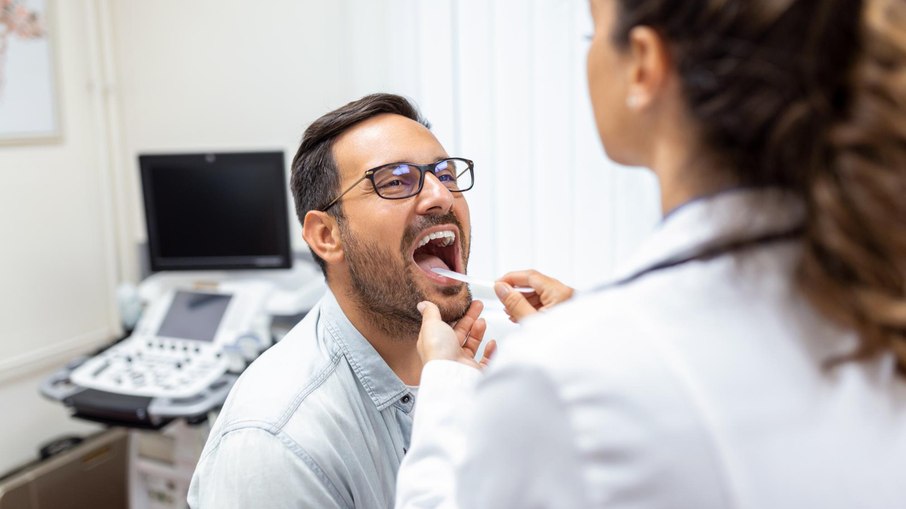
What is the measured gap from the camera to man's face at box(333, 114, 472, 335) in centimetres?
130

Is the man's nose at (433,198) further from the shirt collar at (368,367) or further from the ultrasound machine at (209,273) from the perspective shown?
the ultrasound machine at (209,273)

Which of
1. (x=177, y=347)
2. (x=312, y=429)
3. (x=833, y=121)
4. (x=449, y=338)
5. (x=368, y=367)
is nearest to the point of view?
(x=833, y=121)

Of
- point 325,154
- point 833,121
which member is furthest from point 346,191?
point 833,121

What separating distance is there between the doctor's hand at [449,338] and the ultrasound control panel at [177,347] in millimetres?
1106

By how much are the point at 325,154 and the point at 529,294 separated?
47cm

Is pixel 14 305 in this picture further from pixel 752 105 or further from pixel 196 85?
pixel 752 105

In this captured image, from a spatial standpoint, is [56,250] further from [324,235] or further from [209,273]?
[324,235]

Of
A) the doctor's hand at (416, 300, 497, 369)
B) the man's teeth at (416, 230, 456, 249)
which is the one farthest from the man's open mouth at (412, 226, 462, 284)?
Result: the doctor's hand at (416, 300, 497, 369)

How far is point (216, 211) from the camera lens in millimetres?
2424

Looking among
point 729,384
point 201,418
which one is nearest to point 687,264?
point 729,384

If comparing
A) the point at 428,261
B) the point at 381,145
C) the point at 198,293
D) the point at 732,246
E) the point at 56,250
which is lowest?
the point at 198,293

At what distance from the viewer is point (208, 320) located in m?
2.36

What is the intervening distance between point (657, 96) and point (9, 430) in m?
2.75

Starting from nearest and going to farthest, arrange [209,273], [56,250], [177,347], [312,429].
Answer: [312,429] → [177,347] → [209,273] → [56,250]
